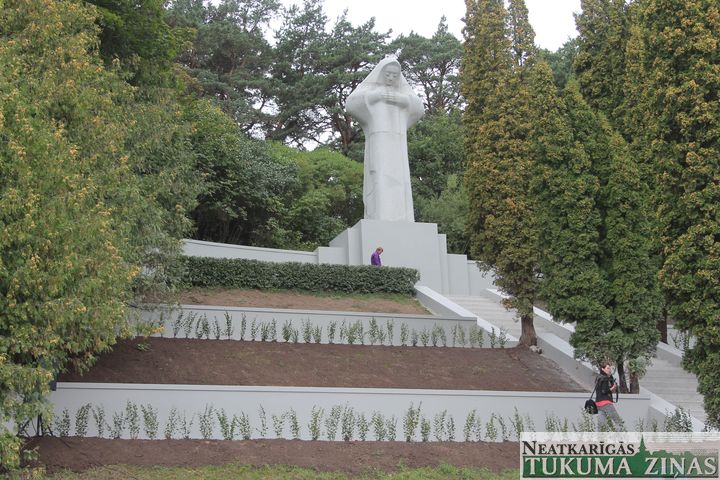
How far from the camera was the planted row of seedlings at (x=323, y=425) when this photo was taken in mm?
9969

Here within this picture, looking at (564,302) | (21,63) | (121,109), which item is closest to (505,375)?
(564,302)

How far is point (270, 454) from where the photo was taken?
30.9 ft

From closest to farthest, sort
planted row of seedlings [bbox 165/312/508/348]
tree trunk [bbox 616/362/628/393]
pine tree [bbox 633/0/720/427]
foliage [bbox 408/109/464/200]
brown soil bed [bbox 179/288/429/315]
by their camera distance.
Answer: pine tree [bbox 633/0/720/427]
tree trunk [bbox 616/362/628/393]
planted row of seedlings [bbox 165/312/508/348]
brown soil bed [bbox 179/288/429/315]
foliage [bbox 408/109/464/200]

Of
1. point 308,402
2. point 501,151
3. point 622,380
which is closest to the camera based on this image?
point 308,402

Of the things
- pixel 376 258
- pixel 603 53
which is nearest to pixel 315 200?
pixel 376 258

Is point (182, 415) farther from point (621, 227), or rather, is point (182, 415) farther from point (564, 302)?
point (621, 227)

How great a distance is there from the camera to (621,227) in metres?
13.1

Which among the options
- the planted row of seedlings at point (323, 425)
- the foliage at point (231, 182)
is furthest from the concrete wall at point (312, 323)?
the foliage at point (231, 182)

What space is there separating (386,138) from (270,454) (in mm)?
14521

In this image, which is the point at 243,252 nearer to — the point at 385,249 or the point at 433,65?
the point at 385,249

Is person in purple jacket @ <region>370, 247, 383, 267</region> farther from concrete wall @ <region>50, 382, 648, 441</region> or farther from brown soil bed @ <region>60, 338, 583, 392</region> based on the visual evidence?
concrete wall @ <region>50, 382, 648, 441</region>

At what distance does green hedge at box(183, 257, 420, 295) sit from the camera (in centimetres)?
1831

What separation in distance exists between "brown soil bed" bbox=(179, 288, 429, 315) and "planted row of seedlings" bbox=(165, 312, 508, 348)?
1562 millimetres

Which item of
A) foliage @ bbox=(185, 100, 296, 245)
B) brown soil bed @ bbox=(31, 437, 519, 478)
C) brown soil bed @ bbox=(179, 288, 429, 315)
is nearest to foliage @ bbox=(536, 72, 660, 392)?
brown soil bed @ bbox=(31, 437, 519, 478)
